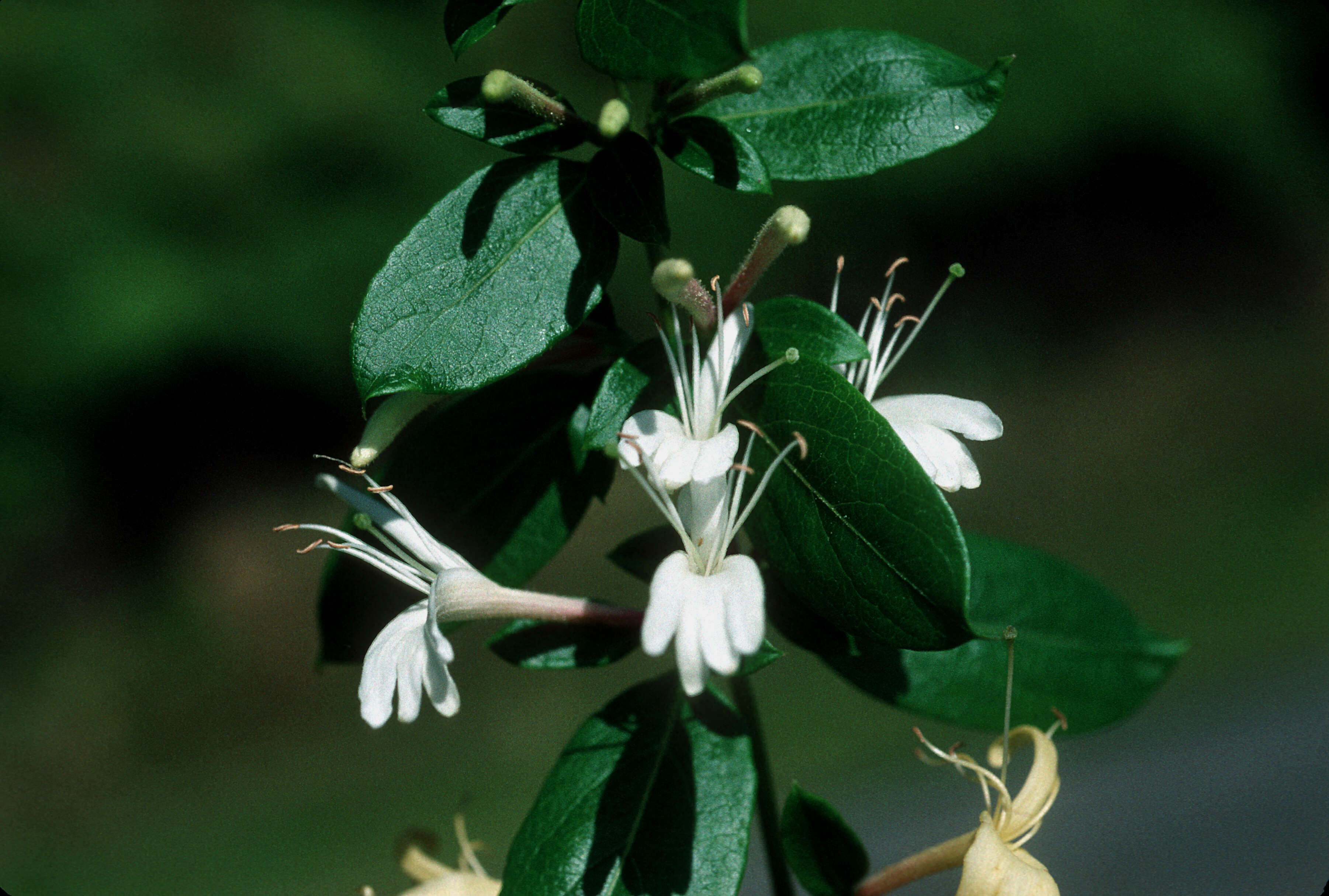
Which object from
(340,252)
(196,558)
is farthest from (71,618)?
(340,252)

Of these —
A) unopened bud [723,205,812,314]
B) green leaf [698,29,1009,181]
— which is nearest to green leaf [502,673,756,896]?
unopened bud [723,205,812,314]

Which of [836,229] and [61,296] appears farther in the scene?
[836,229]

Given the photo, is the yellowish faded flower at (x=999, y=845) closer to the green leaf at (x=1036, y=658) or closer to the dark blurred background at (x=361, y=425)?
the green leaf at (x=1036, y=658)

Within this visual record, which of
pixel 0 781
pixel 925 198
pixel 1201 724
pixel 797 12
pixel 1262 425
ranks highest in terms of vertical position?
pixel 797 12

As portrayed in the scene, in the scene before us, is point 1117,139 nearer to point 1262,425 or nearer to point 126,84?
point 1262,425

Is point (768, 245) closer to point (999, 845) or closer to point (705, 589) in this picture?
point (705, 589)

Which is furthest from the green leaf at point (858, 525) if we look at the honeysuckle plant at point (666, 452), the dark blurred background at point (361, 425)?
the dark blurred background at point (361, 425)
